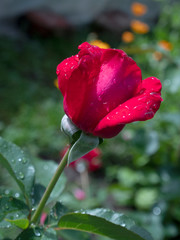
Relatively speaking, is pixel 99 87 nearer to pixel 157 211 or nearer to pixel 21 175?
pixel 21 175

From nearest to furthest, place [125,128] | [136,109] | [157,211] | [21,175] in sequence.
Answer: [136,109] → [21,175] → [157,211] → [125,128]

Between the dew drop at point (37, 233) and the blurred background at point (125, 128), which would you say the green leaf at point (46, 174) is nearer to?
the dew drop at point (37, 233)

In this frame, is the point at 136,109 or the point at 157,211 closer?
the point at 136,109

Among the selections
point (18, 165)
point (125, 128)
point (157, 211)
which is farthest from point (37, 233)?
point (125, 128)

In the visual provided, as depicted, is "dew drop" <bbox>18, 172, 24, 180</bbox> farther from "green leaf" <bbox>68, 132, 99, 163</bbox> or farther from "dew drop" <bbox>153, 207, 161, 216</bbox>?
"dew drop" <bbox>153, 207, 161, 216</bbox>

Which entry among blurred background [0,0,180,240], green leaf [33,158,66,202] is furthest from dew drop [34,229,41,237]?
blurred background [0,0,180,240]

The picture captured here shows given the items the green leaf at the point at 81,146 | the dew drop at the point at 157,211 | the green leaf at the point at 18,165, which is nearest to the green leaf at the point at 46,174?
the green leaf at the point at 18,165
